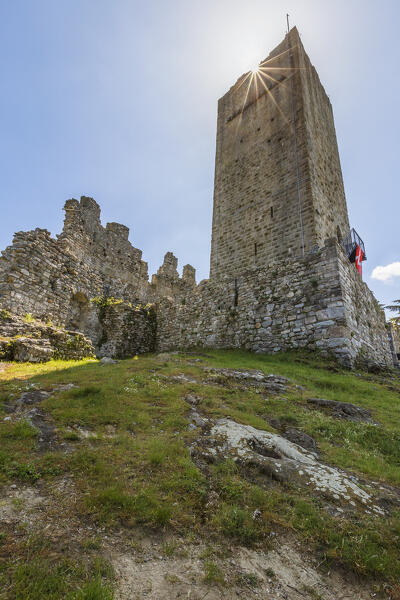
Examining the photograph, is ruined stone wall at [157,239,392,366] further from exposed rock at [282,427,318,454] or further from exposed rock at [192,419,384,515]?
exposed rock at [192,419,384,515]

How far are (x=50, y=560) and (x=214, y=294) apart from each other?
43.5ft

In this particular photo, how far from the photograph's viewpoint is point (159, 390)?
6133mm

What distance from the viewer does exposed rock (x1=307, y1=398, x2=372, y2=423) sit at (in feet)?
18.3

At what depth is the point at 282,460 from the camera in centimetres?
372

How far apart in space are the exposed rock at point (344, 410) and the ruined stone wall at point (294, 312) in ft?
13.4

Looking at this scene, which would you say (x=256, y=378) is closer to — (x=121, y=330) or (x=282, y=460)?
(x=282, y=460)

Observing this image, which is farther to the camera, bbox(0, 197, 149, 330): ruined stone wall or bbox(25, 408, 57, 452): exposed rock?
bbox(0, 197, 149, 330): ruined stone wall

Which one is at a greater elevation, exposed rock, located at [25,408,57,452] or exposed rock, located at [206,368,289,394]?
exposed rock, located at [206,368,289,394]

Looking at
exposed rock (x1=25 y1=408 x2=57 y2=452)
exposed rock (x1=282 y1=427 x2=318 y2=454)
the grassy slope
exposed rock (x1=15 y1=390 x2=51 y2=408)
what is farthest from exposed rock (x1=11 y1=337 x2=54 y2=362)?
exposed rock (x1=282 y1=427 x2=318 y2=454)

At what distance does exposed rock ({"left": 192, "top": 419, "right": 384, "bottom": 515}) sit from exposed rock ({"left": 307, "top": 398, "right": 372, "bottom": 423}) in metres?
1.95

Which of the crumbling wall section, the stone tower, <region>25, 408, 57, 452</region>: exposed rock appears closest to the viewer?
<region>25, 408, 57, 452</region>: exposed rock

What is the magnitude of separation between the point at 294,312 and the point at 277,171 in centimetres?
1142

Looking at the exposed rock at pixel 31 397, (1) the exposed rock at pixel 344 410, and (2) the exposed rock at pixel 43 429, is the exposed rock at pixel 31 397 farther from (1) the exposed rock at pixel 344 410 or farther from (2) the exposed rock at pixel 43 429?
(1) the exposed rock at pixel 344 410

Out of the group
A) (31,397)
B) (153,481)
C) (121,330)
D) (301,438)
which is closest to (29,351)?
(31,397)
